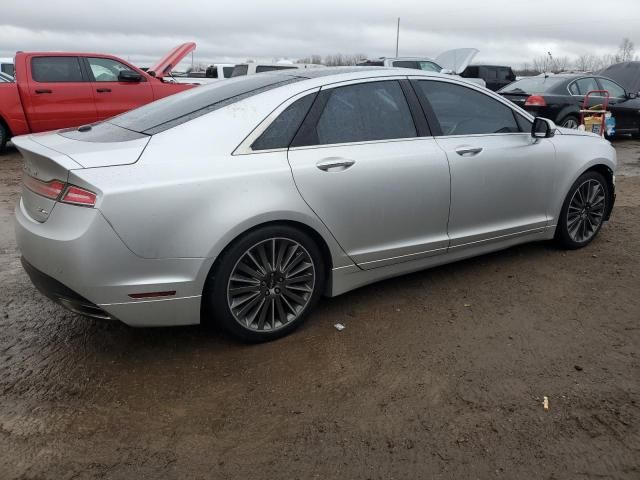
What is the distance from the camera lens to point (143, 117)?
347cm

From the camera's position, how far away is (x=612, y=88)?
1191cm

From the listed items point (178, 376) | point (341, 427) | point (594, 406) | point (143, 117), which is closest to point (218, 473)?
point (341, 427)

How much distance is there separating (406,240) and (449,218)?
1.27ft

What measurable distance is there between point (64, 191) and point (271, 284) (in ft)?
3.92

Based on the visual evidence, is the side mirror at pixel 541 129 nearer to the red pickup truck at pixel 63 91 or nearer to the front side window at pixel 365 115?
the front side window at pixel 365 115

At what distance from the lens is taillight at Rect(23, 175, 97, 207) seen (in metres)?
2.67

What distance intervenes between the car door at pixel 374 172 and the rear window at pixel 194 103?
428 millimetres

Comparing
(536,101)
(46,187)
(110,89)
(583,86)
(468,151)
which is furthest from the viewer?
(583,86)

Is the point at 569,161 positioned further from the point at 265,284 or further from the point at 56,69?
the point at 56,69

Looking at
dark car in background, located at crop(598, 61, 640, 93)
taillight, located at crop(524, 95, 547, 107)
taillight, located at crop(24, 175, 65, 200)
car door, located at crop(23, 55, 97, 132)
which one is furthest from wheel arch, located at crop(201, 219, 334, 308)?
dark car in background, located at crop(598, 61, 640, 93)

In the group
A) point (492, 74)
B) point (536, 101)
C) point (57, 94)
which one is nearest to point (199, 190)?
point (57, 94)

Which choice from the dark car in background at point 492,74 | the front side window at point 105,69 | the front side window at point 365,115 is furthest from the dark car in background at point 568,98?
the dark car in background at point 492,74

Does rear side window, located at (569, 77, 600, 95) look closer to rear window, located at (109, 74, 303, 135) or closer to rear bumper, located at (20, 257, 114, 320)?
rear window, located at (109, 74, 303, 135)

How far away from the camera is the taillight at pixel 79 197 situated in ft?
8.74
